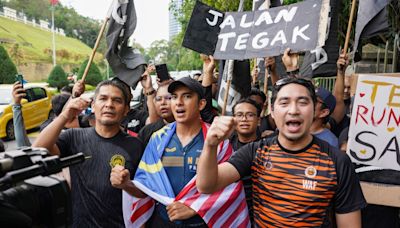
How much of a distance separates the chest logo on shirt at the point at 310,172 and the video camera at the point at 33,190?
3.87ft

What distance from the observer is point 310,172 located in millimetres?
1981

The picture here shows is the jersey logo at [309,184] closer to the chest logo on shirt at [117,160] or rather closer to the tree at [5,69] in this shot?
the chest logo on shirt at [117,160]

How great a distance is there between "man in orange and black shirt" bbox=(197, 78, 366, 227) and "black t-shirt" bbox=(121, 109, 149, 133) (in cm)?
241

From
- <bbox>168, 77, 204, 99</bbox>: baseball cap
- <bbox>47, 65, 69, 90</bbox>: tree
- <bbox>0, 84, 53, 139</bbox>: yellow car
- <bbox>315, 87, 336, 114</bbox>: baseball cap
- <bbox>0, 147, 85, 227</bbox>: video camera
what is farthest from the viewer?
<bbox>47, 65, 69, 90</bbox>: tree

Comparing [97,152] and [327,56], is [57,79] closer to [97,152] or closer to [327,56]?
[327,56]

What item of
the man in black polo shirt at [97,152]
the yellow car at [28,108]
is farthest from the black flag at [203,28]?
the yellow car at [28,108]

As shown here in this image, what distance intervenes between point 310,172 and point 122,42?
9.12 ft

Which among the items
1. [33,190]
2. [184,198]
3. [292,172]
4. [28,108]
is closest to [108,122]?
[184,198]

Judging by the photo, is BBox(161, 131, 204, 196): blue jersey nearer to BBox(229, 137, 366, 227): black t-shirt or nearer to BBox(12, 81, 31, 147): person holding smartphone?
BBox(229, 137, 366, 227): black t-shirt

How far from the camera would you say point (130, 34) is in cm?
412

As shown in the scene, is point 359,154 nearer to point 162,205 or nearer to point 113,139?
point 162,205

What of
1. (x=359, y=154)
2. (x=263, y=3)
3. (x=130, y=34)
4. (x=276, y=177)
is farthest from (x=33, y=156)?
(x=263, y=3)

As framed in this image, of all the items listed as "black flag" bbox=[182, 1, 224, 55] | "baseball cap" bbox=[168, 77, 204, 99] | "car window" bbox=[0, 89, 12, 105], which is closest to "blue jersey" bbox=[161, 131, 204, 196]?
"baseball cap" bbox=[168, 77, 204, 99]

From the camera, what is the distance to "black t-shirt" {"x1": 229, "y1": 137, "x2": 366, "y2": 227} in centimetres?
196
